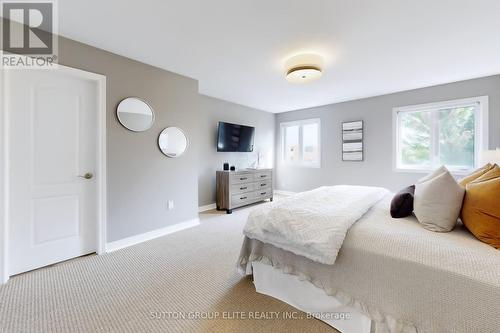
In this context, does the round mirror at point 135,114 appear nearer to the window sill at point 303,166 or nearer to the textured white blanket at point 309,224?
the textured white blanket at point 309,224

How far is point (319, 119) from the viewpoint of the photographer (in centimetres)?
525

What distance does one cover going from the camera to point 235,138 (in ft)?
15.9

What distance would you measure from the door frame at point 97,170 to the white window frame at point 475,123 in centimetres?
494

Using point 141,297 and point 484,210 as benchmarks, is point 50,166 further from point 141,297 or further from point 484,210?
point 484,210

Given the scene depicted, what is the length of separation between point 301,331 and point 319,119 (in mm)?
4690

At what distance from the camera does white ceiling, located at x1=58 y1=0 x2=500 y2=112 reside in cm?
181

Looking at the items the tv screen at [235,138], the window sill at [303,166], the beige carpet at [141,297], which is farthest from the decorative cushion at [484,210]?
the window sill at [303,166]

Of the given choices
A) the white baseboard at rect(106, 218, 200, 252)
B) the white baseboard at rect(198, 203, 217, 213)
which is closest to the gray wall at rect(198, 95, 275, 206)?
the white baseboard at rect(198, 203, 217, 213)

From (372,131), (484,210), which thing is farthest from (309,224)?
(372,131)

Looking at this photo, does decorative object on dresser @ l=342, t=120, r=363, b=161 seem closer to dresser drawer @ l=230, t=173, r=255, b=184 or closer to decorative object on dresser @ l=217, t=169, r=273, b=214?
decorative object on dresser @ l=217, t=169, r=273, b=214

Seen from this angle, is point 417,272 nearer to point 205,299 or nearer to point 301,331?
point 301,331

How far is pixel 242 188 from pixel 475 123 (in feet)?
13.9

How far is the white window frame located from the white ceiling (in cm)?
41

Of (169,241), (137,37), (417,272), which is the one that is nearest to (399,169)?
(417,272)
